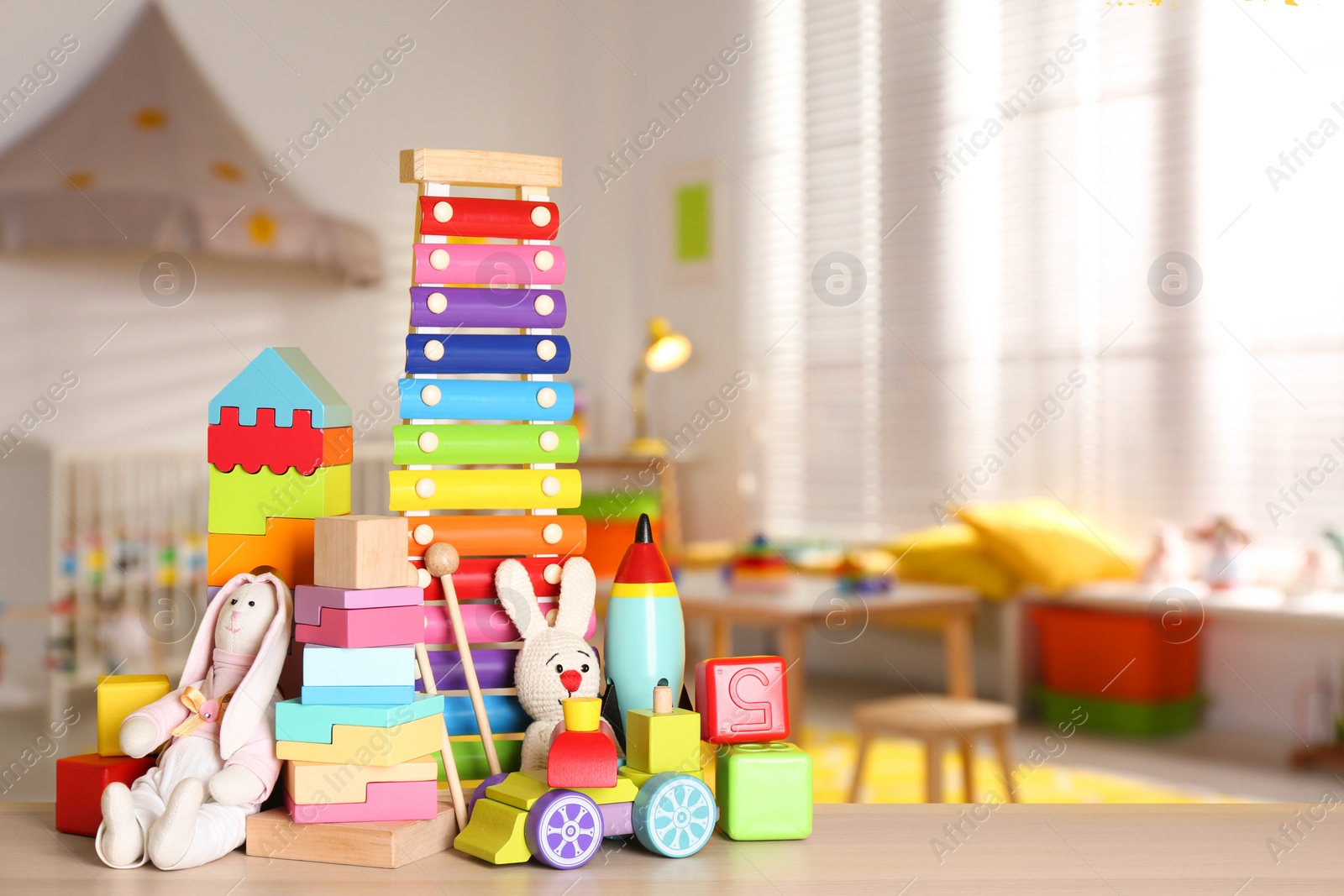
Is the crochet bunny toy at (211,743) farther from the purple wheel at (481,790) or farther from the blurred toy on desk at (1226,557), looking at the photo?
the blurred toy on desk at (1226,557)

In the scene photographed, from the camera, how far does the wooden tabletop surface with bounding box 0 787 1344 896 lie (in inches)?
33.0

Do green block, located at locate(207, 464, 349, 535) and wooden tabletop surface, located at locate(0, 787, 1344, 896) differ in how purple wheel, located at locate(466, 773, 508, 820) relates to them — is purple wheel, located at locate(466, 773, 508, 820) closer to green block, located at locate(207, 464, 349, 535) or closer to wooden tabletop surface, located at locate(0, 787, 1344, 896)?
wooden tabletop surface, located at locate(0, 787, 1344, 896)

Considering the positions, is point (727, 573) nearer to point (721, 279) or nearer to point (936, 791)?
point (936, 791)

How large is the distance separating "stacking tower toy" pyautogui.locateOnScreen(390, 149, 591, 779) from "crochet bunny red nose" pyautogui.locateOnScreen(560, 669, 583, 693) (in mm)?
59

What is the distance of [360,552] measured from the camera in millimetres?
890

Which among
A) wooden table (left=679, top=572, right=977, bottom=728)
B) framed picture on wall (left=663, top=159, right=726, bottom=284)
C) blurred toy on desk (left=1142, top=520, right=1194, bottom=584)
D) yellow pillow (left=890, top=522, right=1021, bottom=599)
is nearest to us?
wooden table (left=679, top=572, right=977, bottom=728)

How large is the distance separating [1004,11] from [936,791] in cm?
289


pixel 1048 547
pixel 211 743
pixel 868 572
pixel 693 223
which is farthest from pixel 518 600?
pixel 693 223

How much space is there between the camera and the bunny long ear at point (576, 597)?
1076 mm

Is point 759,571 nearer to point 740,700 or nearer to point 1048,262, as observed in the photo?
point 1048,262

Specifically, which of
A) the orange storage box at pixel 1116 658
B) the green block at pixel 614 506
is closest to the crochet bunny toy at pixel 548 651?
the orange storage box at pixel 1116 658

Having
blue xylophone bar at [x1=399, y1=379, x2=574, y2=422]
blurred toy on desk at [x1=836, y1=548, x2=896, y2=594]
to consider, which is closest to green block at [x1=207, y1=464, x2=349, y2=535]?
blue xylophone bar at [x1=399, y1=379, x2=574, y2=422]

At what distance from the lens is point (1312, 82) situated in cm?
370

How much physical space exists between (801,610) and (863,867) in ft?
7.18
